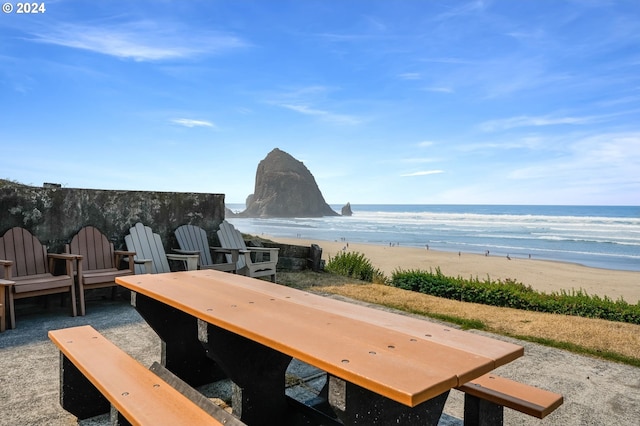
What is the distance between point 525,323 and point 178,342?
3584 millimetres

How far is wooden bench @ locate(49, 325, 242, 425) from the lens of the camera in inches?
62.1

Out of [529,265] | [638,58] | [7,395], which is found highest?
[638,58]

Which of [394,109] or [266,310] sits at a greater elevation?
[394,109]

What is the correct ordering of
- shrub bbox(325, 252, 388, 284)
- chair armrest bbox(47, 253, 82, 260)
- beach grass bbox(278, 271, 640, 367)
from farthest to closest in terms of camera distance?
shrub bbox(325, 252, 388, 284), chair armrest bbox(47, 253, 82, 260), beach grass bbox(278, 271, 640, 367)

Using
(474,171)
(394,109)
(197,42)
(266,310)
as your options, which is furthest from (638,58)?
(474,171)

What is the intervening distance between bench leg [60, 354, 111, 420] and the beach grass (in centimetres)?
328

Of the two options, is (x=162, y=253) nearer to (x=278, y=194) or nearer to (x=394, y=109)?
(x=394, y=109)

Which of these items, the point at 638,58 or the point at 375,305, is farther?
the point at 638,58

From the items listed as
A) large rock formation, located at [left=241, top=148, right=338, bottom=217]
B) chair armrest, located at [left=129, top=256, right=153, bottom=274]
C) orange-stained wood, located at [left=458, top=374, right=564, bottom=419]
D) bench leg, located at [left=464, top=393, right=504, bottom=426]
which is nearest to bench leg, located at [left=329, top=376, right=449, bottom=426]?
orange-stained wood, located at [left=458, top=374, right=564, bottom=419]

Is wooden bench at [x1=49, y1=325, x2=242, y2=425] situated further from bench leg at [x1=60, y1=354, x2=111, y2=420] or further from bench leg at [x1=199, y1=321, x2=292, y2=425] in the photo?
bench leg at [x1=199, y1=321, x2=292, y2=425]

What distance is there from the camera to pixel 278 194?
69.1 meters

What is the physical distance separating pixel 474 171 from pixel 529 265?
37.6 meters

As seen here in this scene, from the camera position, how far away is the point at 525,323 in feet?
14.6

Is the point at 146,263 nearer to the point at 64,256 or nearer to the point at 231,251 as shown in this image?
the point at 64,256
